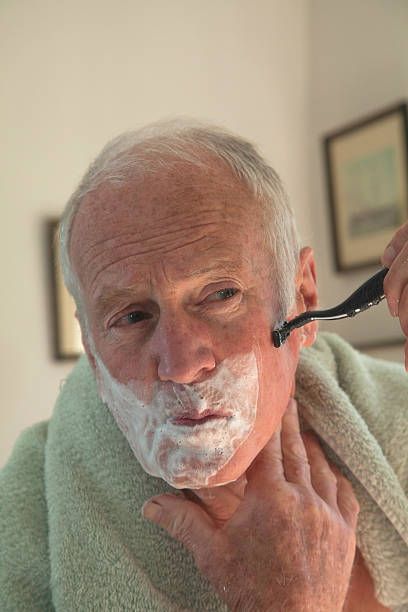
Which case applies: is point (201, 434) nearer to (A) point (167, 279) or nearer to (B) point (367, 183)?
(A) point (167, 279)

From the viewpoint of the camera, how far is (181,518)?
0.89 meters

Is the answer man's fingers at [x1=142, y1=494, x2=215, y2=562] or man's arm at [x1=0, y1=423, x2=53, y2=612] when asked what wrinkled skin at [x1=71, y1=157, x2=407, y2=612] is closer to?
man's fingers at [x1=142, y1=494, x2=215, y2=562]

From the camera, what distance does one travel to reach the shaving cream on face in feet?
2.59

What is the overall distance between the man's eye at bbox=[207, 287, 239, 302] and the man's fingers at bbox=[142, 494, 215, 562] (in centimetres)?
28

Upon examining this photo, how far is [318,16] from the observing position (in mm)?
2168

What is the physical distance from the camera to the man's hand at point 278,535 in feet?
2.62

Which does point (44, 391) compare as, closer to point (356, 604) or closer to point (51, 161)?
point (51, 161)

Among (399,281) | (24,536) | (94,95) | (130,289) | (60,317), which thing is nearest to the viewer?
(399,281)

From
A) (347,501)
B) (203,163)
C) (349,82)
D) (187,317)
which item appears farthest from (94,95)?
(347,501)

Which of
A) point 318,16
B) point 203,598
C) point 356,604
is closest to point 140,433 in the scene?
point 203,598

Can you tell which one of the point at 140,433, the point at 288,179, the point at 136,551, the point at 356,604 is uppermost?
the point at 288,179

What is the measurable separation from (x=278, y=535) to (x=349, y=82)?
1588 millimetres

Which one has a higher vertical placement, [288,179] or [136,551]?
[288,179]

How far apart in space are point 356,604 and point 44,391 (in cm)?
106
